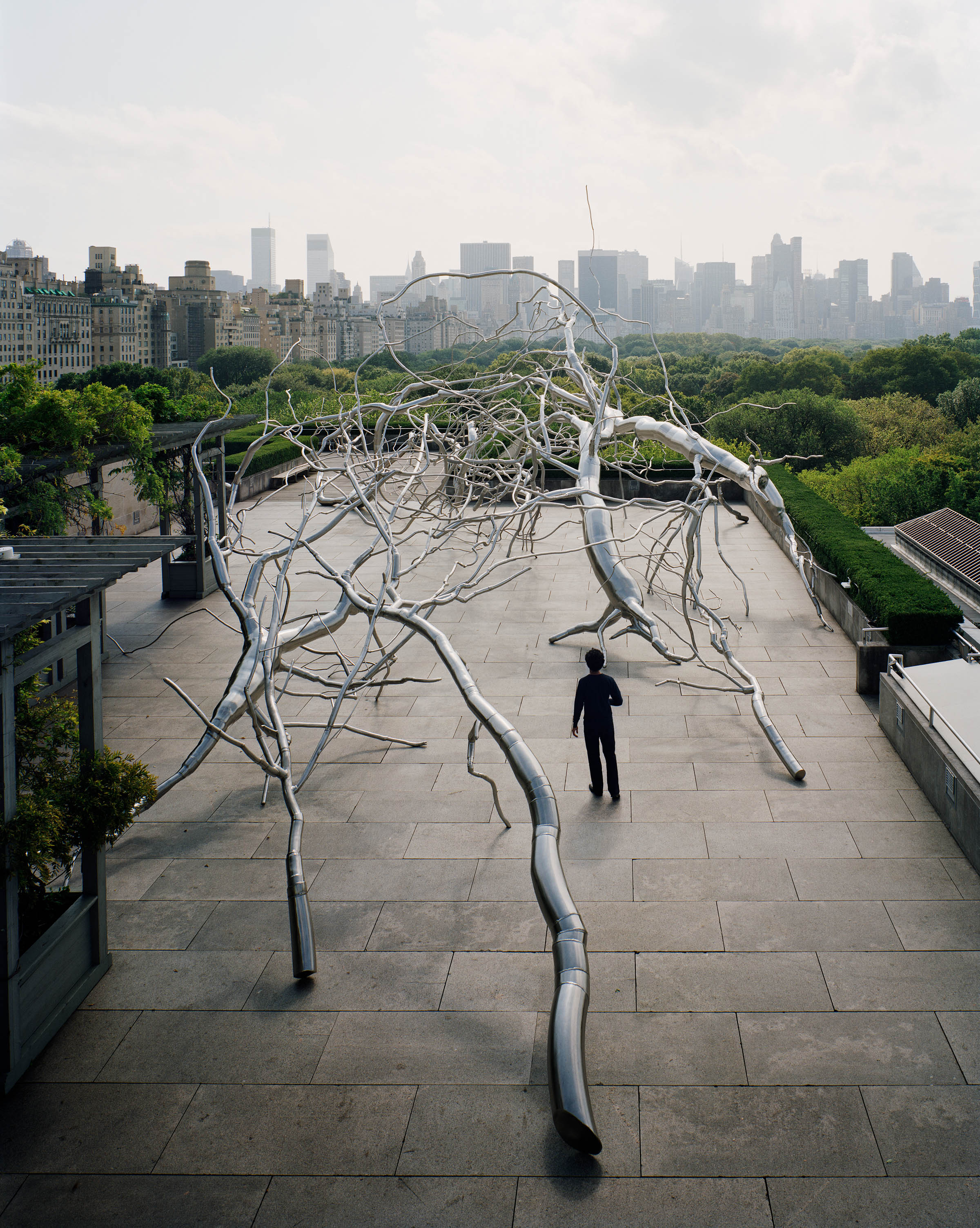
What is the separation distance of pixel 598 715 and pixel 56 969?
420 centimetres

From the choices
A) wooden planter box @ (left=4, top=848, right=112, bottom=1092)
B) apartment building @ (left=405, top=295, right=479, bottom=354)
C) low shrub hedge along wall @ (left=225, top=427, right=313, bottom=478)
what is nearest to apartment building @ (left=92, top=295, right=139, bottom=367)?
apartment building @ (left=405, top=295, right=479, bottom=354)

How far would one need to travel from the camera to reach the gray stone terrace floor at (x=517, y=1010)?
419 cm

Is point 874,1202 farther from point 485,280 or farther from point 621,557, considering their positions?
point 485,280

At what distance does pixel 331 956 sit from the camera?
19.5 feet

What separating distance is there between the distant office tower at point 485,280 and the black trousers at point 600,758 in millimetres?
49801

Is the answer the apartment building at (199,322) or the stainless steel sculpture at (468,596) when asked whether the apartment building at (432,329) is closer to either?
the stainless steel sculpture at (468,596)

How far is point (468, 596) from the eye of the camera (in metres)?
9.46

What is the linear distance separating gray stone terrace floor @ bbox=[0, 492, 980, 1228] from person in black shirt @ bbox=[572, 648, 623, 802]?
0.97 ft

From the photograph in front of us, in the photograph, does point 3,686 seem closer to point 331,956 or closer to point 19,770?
point 19,770

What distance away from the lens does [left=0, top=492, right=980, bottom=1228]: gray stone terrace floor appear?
4188 mm

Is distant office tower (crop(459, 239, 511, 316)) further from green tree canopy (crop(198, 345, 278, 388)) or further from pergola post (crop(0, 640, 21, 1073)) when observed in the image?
pergola post (crop(0, 640, 21, 1073))

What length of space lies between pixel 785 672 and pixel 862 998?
6000mm

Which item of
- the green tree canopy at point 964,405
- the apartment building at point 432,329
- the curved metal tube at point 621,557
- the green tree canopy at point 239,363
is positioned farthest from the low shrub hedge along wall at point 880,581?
the green tree canopy at point 239,363

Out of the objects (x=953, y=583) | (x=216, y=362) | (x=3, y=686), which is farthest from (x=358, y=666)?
(x=216, y=362)
